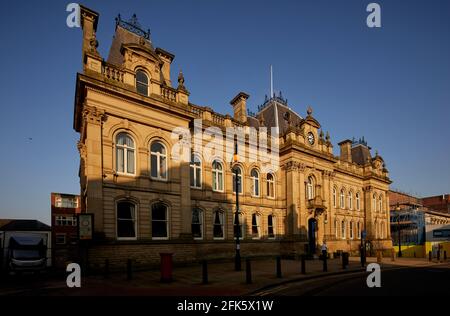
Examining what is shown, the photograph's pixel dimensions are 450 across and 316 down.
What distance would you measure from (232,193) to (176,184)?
6054mm

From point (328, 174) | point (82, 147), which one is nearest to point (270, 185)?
point (328, 174)

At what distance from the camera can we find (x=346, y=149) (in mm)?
41188

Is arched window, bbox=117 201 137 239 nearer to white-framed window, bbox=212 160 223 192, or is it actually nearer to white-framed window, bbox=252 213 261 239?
white-framed window, bbox=212 160 223 192

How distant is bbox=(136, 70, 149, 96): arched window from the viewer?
64.7 feet

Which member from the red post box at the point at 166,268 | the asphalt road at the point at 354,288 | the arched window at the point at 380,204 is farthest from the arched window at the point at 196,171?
the arched window at the point at 380,204

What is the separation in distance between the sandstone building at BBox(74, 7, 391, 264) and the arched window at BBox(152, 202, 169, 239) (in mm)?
66

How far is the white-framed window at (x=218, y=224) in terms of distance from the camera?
23150 millimetres

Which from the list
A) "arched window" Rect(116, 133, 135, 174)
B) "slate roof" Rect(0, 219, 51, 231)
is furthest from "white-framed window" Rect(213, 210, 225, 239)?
"slate roof" Rect(0, 219, 51, 231)

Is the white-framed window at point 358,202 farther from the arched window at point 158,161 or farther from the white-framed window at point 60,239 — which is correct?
the white-framed window at point 60,239

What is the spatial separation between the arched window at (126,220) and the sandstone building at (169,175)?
0.06 metres

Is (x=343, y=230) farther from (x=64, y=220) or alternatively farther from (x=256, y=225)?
(x=64, y=220)

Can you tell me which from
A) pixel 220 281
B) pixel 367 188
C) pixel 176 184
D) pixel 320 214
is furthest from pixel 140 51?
→ pixel 367 188

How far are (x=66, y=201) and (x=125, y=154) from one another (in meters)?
38.9
